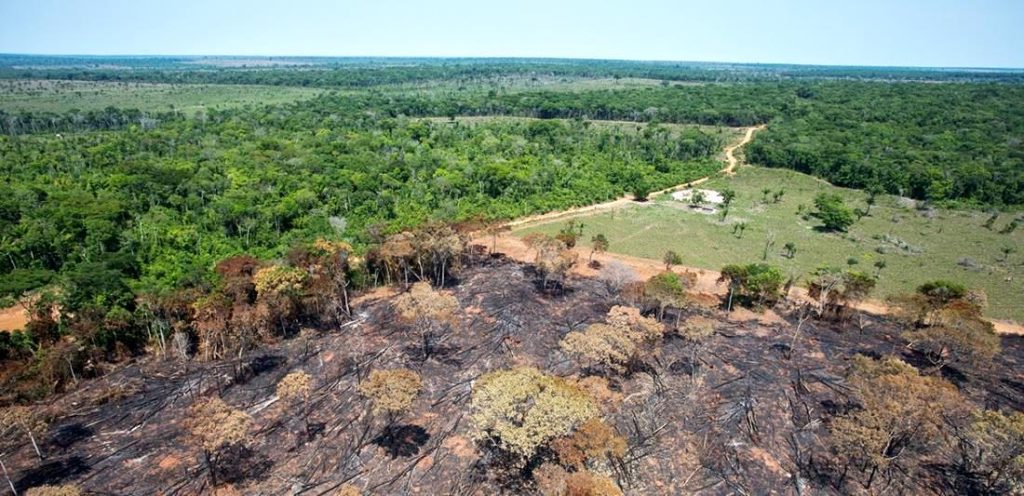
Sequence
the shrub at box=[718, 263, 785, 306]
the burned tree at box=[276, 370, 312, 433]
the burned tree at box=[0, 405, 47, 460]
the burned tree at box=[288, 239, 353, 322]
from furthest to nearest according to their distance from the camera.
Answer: the shrub at box=[718, 263, 785, 306], the burned tree at box=[288, 239, 353, 322], the burned tree at box=[276, 370, 312, 433], the burned tree at box=[0, 405, 47, 460]

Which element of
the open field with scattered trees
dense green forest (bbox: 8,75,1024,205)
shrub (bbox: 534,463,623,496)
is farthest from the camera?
dense green forest (bbox: 8,75,1024,205)

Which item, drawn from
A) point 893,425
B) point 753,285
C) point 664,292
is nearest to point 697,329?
point 664,292

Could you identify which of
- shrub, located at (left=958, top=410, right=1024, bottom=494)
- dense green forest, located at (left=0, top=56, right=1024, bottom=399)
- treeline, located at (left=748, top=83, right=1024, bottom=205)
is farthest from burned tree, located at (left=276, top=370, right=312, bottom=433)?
treeline, located at (left=748, top=83, right=1024, bottom=205)

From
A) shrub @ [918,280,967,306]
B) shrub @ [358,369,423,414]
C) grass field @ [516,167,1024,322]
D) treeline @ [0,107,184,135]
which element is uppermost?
treeline @ [0,107,184,135]

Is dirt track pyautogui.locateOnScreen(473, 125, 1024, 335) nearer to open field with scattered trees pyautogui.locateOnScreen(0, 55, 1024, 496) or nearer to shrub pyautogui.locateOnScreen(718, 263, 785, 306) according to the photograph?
open field with scattered trees pyautogui.locateOnScreen(0, 55, 1024, 496)

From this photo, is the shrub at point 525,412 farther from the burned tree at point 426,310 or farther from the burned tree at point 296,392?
the burned tree at point 426,310

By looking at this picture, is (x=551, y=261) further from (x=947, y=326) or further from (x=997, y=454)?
(x=997, y=454)

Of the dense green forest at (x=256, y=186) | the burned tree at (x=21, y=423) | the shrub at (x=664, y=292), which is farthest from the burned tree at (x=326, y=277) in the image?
the shrub at (x=664, y=292)

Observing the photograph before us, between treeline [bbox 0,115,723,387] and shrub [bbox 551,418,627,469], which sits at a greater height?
treeline [bbox 0,115,723,387]

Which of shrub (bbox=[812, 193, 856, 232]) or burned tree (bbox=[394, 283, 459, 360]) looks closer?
burned tree (bbox=[394, 283, 459, 360])
